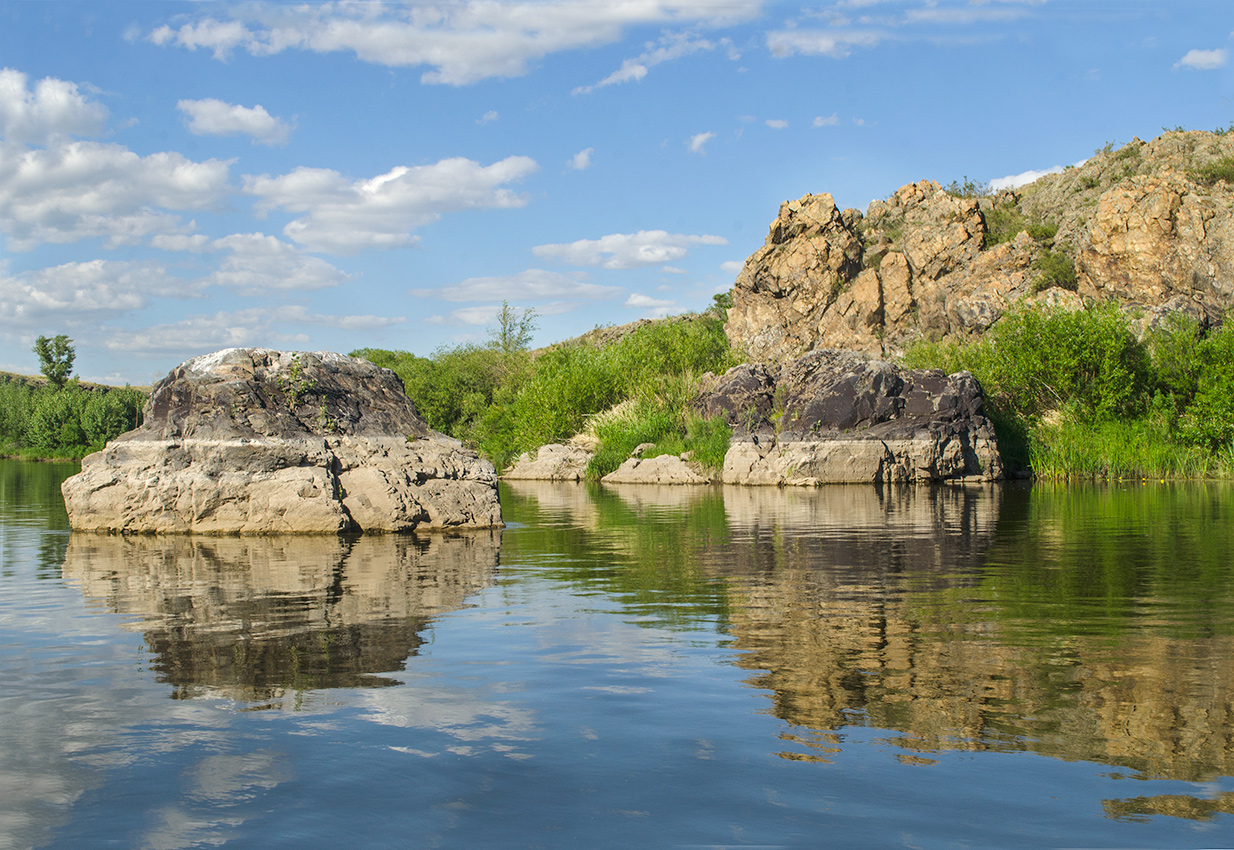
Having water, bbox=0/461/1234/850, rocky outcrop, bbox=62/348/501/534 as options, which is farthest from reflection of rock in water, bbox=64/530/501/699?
rocky outcrop, bbox=62/348/501/534

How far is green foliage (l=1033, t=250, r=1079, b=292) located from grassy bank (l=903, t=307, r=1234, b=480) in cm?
1086

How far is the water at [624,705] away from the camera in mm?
3533

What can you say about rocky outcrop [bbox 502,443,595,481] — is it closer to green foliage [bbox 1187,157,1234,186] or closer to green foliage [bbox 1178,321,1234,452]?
green foliage [bbox 1178,321,1234,452]

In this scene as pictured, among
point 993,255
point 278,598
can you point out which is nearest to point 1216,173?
point 993,255

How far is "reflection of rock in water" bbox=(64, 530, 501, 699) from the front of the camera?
19.2ft

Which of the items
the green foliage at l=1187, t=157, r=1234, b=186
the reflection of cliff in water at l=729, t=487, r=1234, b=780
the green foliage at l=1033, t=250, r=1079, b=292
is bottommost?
the reflection of cliff in water at l=729, t=487, r=1234, b=780

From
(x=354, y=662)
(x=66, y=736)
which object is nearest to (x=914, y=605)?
(x=354, y=662)

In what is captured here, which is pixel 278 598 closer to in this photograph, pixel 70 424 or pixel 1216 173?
pixel 1216 173

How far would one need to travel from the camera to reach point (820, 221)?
57.2 m

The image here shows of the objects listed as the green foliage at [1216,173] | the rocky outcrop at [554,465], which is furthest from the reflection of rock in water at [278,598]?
the green foliage at [1216,173]

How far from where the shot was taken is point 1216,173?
4509cm

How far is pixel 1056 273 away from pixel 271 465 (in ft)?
140

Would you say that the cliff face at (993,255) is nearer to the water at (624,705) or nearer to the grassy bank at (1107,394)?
the grassy bank at (1107,394)

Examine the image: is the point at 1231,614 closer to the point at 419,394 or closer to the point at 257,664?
the point at 257,664
